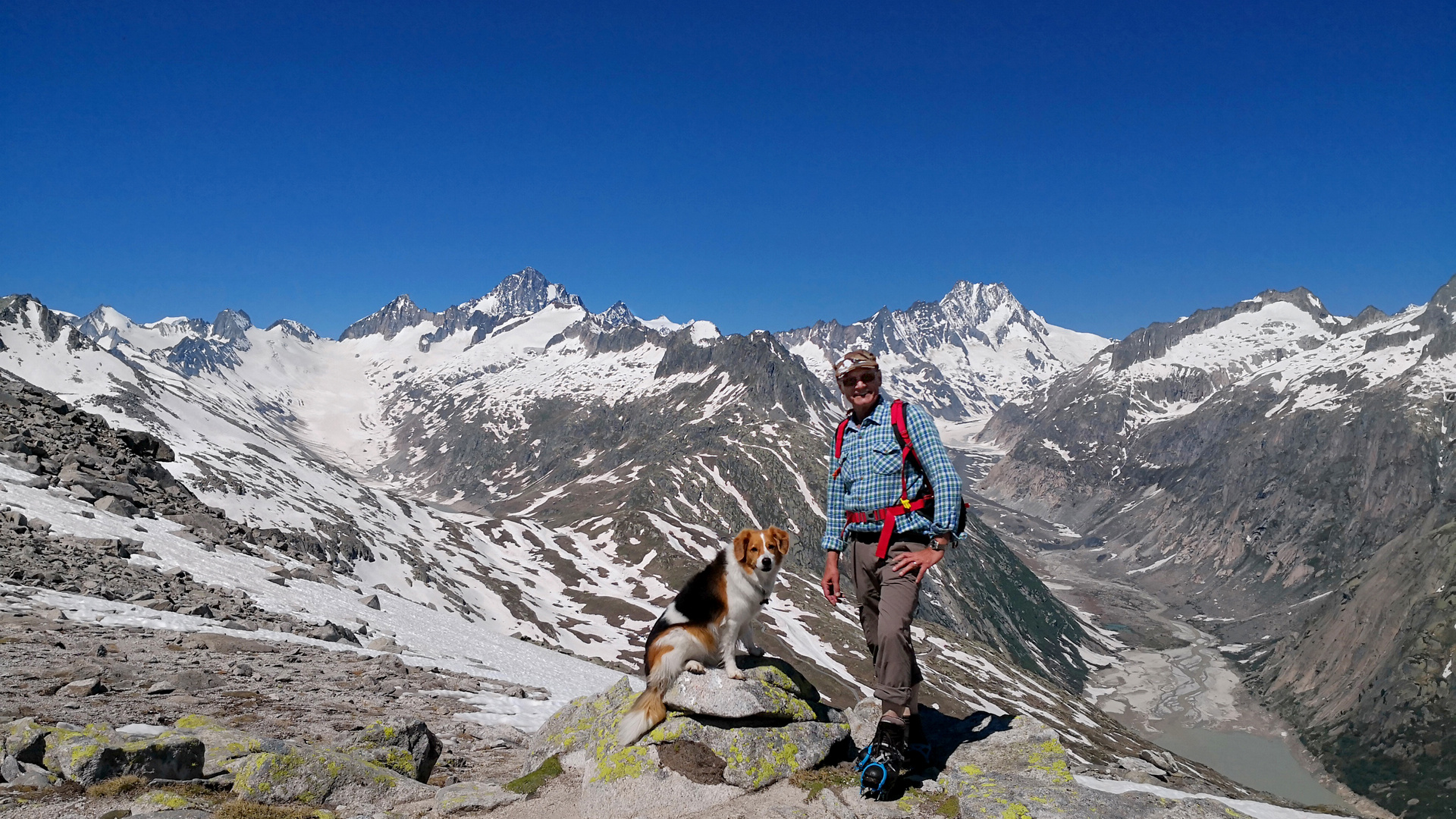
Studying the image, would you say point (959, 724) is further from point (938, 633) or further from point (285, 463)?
point (285, 463)

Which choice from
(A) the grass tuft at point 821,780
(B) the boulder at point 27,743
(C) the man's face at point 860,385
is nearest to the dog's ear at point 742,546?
(C) the man's face at point 860,385

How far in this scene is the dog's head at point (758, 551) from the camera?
12.4m

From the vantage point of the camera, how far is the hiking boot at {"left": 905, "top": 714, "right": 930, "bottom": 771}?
38.0 ft

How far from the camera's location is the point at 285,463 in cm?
19188

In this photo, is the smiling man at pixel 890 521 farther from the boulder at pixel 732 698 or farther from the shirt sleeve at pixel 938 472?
the boulder at pixel 732 698

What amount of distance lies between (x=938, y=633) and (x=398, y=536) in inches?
5217

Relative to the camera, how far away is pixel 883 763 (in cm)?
1072

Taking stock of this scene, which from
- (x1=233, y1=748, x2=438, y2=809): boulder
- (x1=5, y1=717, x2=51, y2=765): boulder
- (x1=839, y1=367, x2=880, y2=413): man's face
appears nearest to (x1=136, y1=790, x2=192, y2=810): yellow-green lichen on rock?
(x1=233, y1=748, x2=438, y2=809): boulder

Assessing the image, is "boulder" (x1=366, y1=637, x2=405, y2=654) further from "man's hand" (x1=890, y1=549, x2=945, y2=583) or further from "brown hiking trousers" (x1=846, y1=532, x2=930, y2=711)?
"man's hand" (x1=890, y1=549, x2=945, y2=583)

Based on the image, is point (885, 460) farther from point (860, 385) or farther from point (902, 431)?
point (860, 385)

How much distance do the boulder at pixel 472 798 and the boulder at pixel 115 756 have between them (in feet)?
12.6

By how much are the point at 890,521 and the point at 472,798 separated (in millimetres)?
8254

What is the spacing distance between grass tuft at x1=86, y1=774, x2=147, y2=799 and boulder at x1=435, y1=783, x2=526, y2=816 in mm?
4162

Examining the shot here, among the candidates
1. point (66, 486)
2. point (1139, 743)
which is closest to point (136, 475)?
point (66, 486)
